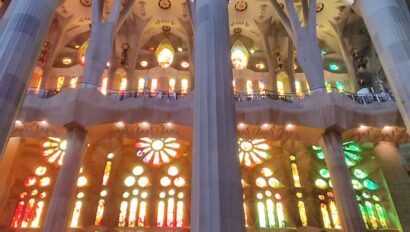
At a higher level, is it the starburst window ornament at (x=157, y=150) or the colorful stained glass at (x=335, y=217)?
the starburst window ornament at (x=157, y=150)

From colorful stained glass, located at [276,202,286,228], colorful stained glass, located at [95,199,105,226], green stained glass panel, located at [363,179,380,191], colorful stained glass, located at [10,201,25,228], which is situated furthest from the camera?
green stained glass panel, located at [363,179,380,191]

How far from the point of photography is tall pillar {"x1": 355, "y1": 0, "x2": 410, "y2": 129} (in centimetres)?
1104

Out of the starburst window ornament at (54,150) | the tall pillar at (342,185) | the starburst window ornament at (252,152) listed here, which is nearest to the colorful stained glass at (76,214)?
the starburst window ornament at (54,150)

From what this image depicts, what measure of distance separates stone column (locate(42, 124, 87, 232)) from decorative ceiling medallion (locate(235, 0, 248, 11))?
37.7ft

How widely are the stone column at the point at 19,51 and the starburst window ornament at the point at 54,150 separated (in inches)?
336

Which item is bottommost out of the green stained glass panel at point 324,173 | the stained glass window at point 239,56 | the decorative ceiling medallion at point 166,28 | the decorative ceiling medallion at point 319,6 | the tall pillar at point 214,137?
the tall pillar at point 214,137

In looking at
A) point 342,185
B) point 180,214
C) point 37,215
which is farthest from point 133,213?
point 342,185

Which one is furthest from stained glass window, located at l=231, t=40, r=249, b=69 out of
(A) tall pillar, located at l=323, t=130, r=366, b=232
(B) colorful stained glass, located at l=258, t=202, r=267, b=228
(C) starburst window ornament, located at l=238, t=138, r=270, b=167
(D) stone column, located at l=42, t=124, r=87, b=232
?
(D) stone column, located at l=42, t=124, r=87, b=232

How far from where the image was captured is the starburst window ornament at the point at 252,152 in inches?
755

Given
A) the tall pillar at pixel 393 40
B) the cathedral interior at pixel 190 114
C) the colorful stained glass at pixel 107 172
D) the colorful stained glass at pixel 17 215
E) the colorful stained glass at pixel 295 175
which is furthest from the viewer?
the colorful stained glass at pixel 295 175

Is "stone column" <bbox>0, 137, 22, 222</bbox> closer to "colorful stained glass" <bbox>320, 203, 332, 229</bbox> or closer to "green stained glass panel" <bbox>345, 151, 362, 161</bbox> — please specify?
"colorful stained glass" <bbox>320, 203, 332, 229</bbox>

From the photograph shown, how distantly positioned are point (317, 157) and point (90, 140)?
36.7ft

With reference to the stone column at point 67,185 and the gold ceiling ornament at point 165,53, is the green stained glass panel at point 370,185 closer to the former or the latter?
the gold ceiling ornament at point 165,53

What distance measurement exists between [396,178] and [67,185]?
1469 cm
